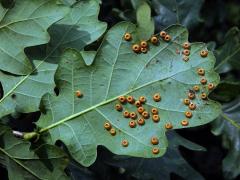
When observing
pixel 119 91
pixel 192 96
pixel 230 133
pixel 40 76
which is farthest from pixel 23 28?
pixel 230 133

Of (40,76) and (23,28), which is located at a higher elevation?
(23,28)

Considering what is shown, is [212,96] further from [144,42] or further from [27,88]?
[27,88]

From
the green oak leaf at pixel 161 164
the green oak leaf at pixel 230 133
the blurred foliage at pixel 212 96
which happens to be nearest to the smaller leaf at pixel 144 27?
the blurred foliage at pixel 212 96

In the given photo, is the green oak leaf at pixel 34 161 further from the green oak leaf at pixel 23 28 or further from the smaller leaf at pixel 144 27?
the smaller leaf at pixel 144 27

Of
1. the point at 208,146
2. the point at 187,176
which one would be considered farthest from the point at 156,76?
the point at 208,146

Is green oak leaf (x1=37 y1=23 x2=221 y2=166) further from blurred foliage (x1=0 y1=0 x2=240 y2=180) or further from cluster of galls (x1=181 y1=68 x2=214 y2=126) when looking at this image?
blurred foliage (x1=0 y1=0 x2=240 y2=180)

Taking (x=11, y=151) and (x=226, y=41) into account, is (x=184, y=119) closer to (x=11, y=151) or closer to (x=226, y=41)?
(x=11, y=151)
